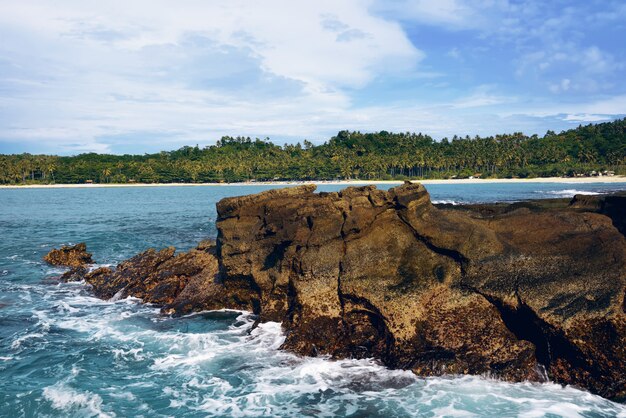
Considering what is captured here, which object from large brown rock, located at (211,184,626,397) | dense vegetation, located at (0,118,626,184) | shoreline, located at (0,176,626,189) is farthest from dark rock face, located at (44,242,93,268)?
dense vegetation, located at (0,118,626,184)

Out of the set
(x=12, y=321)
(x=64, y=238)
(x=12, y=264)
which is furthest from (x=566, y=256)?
(x=64, y=238)

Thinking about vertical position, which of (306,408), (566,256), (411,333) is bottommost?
(306,408)

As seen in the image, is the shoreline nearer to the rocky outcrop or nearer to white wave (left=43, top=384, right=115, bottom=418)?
the rocky outcrop

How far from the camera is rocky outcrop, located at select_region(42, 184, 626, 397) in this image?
11688 mm

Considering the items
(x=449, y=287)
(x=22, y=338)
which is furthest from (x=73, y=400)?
(x=449, y=287)

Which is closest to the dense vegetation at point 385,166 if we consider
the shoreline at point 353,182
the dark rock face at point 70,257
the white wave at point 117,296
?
the shoreline at point 353,182

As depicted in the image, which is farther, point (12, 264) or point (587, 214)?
point (12, 264)

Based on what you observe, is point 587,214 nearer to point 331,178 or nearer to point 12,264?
point 12,264

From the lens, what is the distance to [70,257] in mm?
28719

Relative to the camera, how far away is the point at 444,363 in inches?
488

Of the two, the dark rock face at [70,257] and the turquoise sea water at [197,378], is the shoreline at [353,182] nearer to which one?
the dark rock face at [70,257]

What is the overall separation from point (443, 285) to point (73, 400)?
9.89 m

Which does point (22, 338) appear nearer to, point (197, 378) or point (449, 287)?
point (197, 378)

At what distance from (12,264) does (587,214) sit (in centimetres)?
2963
